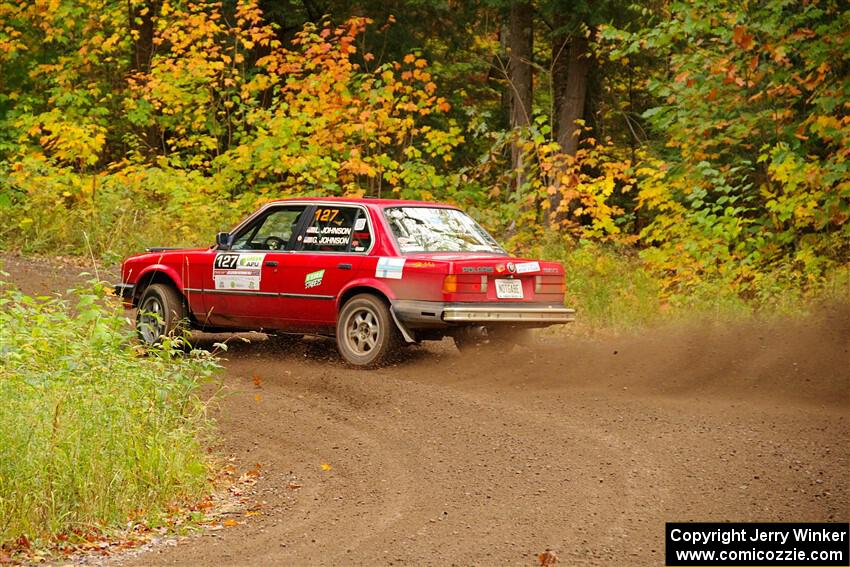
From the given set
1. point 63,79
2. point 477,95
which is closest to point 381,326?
point 63,79

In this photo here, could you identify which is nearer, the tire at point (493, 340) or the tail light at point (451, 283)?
the tail light at point (451, 283)

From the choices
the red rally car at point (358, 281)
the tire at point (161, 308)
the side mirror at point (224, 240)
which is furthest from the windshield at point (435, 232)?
the tire at point (161, 308)

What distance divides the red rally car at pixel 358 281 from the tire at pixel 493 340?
0.02 m

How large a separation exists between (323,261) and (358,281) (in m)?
0.55

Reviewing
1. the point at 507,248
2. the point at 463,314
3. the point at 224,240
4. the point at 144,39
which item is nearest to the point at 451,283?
the point at 463,314

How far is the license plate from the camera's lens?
11.5m

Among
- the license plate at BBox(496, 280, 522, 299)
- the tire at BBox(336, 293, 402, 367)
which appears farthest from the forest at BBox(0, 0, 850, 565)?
the license plate at BBox(496, 280, 522, 299)

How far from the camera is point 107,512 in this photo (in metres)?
6.71

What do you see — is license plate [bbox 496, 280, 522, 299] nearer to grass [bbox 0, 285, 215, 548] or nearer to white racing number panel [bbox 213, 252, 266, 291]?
white racing number panel [bbox 213, 252, 266, 291]

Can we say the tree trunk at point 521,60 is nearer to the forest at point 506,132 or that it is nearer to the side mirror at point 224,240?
the forest at point 506,132

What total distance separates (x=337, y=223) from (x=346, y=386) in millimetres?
2120

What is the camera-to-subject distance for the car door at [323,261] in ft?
39.2

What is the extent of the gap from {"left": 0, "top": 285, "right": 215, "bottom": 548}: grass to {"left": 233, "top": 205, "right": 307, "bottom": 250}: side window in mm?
4104

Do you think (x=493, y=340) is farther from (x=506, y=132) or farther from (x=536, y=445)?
(x=506, y=132)
